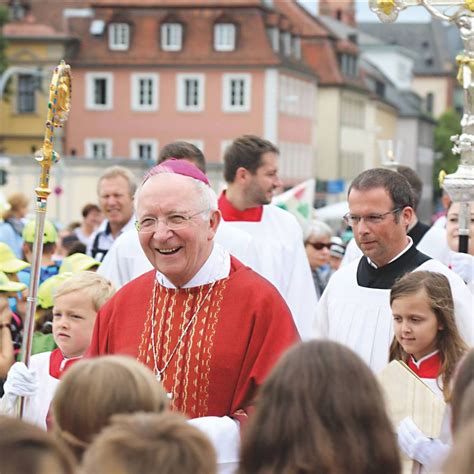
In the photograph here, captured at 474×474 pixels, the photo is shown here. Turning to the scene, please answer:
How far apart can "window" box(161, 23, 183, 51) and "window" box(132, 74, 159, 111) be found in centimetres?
146

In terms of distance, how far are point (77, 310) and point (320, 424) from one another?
3.31m

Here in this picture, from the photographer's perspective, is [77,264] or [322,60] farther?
[322,60]

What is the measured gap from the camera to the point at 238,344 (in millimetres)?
5453

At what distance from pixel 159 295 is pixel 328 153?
67819mm

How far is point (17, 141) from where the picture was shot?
61.6 m

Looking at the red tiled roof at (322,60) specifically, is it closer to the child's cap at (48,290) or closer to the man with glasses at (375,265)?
the child's cap at (48,290)

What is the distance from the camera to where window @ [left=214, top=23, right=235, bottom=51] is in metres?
60.7

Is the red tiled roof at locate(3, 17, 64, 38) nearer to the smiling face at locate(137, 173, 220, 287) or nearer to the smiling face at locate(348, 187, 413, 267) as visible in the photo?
the smiling face at locate(348, 187, 413, 267)

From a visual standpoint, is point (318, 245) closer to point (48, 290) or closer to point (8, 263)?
point (8, 263)

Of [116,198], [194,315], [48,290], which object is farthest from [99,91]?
[194,315]

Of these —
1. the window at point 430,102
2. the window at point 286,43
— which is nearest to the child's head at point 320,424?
the window at point 286,43

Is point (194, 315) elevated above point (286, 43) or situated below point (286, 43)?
below

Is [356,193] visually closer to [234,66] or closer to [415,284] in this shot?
[415,284]

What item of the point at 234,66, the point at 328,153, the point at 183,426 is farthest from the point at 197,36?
the point at 183,426
